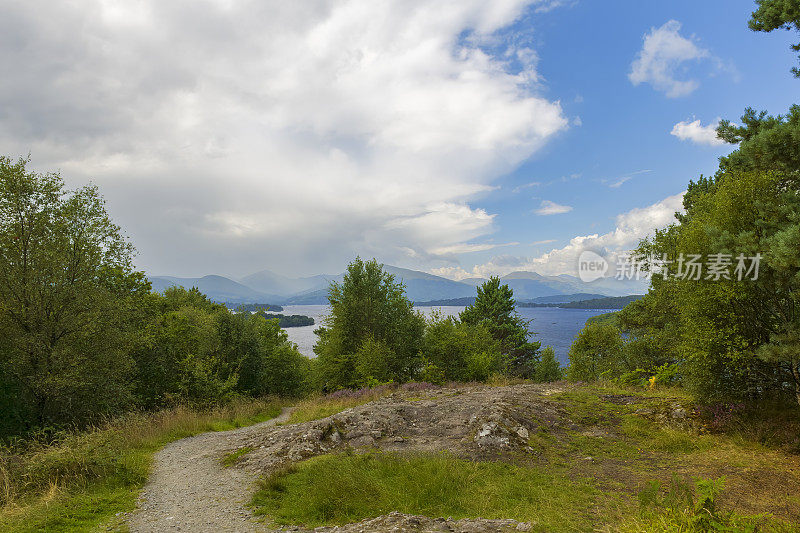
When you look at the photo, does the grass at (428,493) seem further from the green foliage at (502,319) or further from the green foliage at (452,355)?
the green foliage at (502,319)

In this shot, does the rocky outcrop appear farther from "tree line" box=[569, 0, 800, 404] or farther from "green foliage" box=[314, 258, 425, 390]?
"green foliage" box=[314, 258, 425, 390]

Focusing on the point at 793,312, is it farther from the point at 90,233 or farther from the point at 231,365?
the point at 231,365

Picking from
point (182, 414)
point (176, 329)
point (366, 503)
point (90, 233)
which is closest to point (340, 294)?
point (176, 329)

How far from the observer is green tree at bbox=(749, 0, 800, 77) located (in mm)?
7812

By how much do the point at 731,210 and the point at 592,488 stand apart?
892 cm

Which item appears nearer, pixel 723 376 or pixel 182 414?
pixel 723 376

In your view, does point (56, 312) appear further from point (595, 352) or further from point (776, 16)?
point (595, 352)

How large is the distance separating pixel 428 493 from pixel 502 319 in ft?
134

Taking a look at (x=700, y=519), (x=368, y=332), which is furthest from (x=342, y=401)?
(x=700, y=519)

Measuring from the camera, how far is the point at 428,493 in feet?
22.3

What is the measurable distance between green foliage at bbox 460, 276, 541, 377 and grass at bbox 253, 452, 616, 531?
36.9 metres

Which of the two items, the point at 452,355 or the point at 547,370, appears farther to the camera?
the point at 547,370

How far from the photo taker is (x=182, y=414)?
617 inches

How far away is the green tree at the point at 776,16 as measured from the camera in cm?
781
